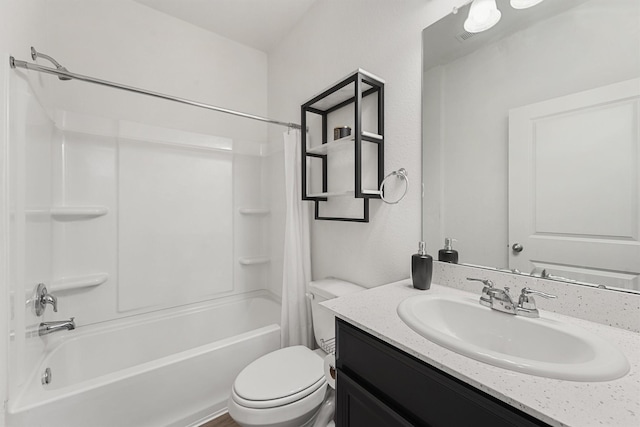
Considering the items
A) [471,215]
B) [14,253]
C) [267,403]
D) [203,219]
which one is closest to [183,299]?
[203,219]

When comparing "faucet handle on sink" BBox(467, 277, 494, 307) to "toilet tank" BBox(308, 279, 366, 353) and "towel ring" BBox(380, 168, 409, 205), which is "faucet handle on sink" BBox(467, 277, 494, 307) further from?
"toilet tank" BBox(308, 279, 366, 353)

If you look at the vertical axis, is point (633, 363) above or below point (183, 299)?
above

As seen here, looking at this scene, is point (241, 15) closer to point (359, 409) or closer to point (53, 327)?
point (53, 327)

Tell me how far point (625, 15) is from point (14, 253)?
2.24 metres

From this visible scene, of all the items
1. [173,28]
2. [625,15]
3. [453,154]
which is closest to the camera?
[625,15]

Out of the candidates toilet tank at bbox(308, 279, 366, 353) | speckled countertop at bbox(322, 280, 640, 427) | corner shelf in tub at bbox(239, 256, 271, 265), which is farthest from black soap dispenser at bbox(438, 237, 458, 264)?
corner shelf in tub at bbox(239, 256, 271, 265)

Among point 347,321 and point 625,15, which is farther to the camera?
point 347,321

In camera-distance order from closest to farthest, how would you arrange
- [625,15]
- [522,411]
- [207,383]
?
[522,411] < [625,15] < [207,383]

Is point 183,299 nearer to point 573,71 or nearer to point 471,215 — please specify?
point 471,215

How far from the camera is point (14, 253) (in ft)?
3.38

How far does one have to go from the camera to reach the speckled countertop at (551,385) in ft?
1.37

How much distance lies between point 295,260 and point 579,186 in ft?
4.64

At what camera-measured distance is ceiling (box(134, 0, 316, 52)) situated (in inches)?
72.4

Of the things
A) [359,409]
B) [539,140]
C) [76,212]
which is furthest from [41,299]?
[539,140]
